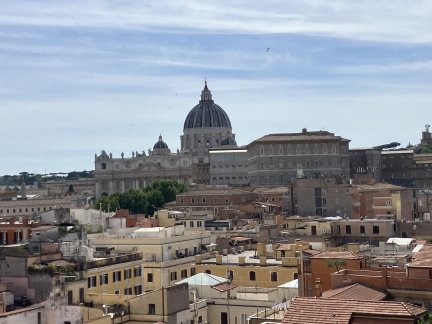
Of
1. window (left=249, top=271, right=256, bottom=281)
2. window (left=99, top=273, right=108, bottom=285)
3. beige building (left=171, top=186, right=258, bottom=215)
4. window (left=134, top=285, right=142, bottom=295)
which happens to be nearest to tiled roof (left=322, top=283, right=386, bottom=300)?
window (left=99, top=273, right=108, bottom=285)

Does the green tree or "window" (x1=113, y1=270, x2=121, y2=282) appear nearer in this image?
the green tree

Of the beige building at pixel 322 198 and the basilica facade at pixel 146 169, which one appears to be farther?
the basilica facade at pixel 146 169

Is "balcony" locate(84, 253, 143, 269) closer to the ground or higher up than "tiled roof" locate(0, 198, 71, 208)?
closer to the ground

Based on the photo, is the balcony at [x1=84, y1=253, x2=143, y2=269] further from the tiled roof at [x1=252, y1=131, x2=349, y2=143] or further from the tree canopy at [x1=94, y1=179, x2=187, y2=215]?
the tiled roof at [x1=252, y1=131, x2=349, y2=143]

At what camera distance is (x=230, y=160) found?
5359 inches

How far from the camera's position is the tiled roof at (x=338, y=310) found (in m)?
16.7

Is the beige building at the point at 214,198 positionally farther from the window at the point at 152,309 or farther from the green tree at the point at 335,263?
the green tree at the point at 335,263

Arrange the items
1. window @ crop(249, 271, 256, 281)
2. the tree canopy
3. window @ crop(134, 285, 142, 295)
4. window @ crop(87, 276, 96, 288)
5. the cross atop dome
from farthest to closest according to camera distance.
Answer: the cross atop dome, the tree canopy, window @ crop(134, 285, 142, 295), window @ crop(249, 271, 256, 281), window @ crop(87, 276, 96, 288)

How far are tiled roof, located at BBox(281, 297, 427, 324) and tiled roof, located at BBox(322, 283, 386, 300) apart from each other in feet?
6.33

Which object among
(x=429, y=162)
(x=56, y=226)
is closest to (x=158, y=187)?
(x=429, y=162)

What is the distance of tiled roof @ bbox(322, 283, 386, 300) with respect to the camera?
1965cm

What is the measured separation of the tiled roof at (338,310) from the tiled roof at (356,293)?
6.33ft

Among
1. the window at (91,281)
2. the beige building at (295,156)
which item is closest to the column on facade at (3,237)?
the window at (91,281)

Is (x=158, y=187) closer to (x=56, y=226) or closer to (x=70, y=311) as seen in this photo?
(x=56, y=226)
